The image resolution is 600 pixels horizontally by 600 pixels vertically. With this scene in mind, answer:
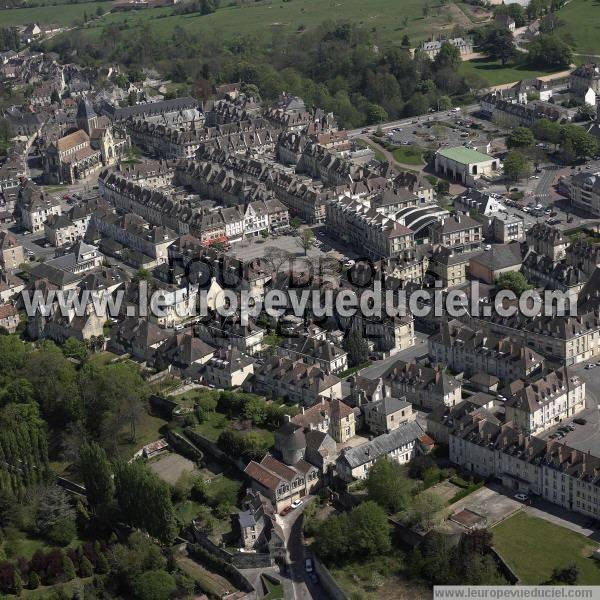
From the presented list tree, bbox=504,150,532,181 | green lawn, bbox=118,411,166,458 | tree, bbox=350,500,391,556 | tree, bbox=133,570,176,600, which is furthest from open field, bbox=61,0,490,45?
tree, bbox=133,570,176,600

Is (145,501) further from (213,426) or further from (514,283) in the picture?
(514,283)

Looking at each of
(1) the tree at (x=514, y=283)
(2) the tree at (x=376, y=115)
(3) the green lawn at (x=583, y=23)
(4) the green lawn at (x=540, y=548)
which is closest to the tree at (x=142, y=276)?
(1) the tree at (x=514, y=283)

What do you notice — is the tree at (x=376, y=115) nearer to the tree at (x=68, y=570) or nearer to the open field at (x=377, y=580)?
the open field at (x=377, y=580)

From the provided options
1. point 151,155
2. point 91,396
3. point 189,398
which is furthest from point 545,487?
point 151,155

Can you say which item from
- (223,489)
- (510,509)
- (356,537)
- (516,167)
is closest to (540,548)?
(510,509)

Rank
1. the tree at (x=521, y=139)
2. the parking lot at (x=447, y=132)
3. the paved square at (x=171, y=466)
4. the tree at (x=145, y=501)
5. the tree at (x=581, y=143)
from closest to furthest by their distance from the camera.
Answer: the tree at (x=145, y=501), the paved square at (x=171, y=466), the tree at (x=581, y=143), the tree at (x=521, y=139), the parking lot at (x=447, y=132)
